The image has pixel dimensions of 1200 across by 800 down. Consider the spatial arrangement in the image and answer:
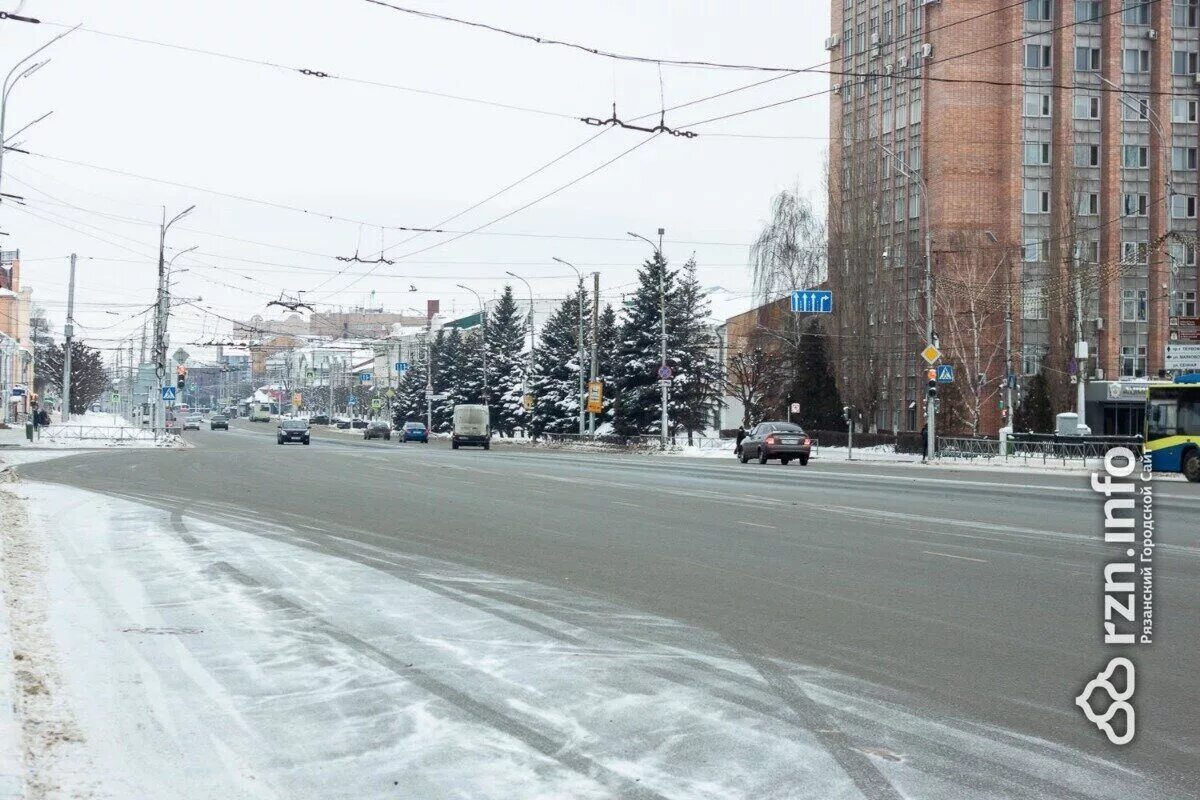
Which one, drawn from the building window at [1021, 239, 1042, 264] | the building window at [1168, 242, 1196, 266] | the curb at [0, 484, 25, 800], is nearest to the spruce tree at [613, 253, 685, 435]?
the building window at [1021, 239, 1042, 264]

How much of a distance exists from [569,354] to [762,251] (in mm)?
Answer: 15368

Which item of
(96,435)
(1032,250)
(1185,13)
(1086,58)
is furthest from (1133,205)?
(96,435)

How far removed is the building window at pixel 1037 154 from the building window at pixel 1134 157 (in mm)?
4152

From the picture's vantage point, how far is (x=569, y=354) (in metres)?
83.6

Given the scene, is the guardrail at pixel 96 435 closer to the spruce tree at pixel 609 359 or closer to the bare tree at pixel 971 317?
the spruce tree at pixel 609 359

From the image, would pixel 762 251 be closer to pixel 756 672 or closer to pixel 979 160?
pixel 979 160

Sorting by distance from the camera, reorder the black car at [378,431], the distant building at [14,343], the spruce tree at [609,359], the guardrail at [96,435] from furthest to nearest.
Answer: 1. the black car at [378,431]
2. the distant building at [14,343]
3. the spruce tree at [609,359]
4. the guardrail at [96,435]

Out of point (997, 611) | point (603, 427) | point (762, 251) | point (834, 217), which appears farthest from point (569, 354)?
point (997, 611)

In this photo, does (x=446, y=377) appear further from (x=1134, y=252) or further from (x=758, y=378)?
Result: (x=1134, y=252)

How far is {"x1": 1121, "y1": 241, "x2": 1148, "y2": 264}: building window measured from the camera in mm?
69000

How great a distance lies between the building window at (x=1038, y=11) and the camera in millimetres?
71062

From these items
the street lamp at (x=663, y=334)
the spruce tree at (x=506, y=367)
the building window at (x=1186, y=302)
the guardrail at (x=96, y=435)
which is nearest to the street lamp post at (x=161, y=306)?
the guardrail at (x=96, y=435)

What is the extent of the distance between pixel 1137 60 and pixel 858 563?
223ft

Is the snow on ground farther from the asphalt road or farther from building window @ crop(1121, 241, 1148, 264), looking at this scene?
building window @ crop(1121, 241, 1148, 264)
